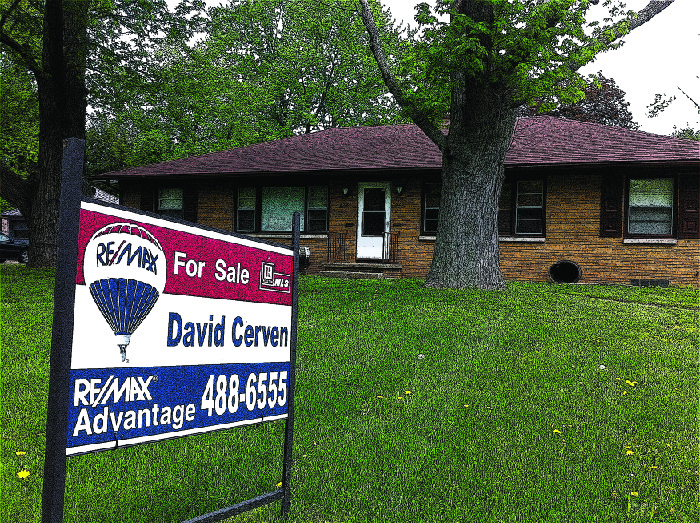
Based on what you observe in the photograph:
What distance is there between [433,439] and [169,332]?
7.45ft

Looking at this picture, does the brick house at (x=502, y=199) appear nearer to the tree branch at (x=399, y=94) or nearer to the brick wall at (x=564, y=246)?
the brick wall at (x=564, y=246)

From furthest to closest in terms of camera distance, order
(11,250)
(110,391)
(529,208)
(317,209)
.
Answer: (11,250) → (317,209) → (529,208) → (110,391)

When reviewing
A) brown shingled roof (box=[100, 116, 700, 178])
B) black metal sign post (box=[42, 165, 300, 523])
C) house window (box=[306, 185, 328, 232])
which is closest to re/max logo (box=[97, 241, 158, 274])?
black metal sign post (box=[42, 165, 300, 523])

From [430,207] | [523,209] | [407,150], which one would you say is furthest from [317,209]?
[523,209]

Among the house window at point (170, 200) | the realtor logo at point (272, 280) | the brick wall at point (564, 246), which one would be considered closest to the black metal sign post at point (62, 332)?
the realtor logo at point (272, 280)

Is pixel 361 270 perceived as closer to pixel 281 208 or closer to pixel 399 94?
pixel 281 208

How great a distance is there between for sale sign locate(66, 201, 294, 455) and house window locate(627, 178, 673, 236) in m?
15.1

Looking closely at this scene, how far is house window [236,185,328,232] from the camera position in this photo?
18.0 m

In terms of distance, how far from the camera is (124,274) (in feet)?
6.42

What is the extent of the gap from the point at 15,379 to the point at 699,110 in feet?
63.1

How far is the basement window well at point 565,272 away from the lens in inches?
601

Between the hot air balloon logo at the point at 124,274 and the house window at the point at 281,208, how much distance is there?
15837 millimetres

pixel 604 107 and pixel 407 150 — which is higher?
pixel 604 107

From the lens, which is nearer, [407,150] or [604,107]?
[407,150]
